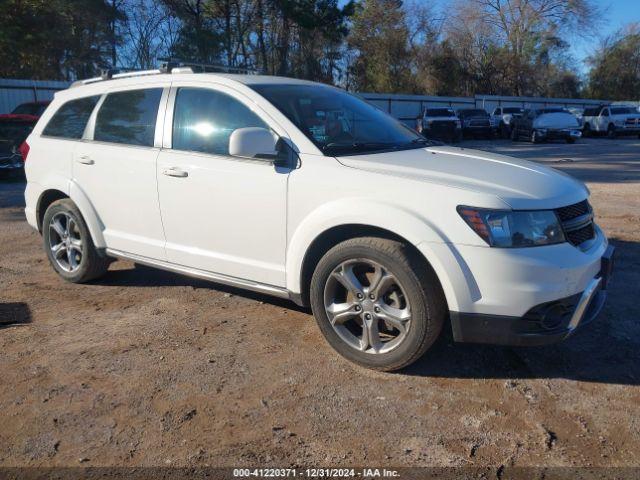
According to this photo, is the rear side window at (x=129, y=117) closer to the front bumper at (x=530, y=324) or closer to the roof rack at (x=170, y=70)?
the roof rack at (x=170, y=70)

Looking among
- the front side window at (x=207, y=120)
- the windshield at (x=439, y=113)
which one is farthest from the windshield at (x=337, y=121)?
the windshield at (x=439, y=113)

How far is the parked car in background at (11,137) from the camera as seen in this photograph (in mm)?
13175

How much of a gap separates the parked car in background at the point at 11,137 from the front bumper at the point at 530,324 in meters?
12.4

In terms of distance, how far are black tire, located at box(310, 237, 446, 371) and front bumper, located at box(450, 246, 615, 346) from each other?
137 mm

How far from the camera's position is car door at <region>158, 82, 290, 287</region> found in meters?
4.02

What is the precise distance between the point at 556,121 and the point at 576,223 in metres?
24.6

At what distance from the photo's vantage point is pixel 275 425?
3.13m

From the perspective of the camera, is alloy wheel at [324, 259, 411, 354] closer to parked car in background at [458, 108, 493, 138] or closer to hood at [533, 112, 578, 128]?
hood at [533, 112, 578, 128]

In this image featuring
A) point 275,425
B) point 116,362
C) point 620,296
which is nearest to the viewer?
point 275,425

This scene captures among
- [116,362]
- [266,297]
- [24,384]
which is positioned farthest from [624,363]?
[24,384]

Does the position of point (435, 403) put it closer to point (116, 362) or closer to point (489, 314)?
point (489, 314)

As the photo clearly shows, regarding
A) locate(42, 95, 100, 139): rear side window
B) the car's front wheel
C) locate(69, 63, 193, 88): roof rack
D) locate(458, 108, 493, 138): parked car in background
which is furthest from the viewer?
locate(458, 108, 493, 138): parked car in background

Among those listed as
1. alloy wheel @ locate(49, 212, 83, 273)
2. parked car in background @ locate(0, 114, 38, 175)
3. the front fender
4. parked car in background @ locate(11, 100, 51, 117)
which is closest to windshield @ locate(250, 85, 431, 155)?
the front fender

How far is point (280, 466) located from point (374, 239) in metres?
1.40
